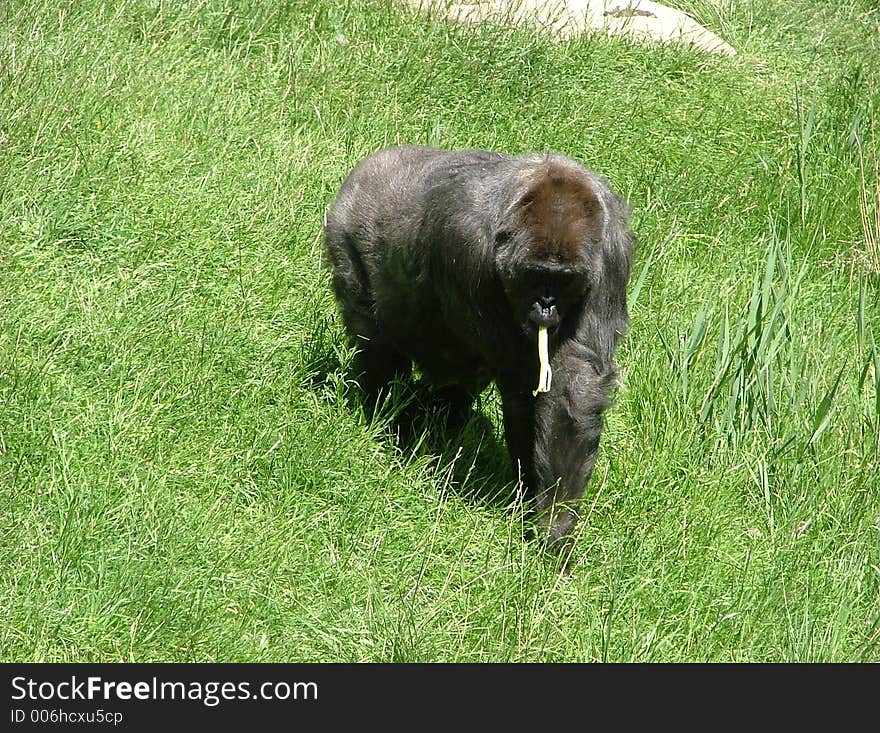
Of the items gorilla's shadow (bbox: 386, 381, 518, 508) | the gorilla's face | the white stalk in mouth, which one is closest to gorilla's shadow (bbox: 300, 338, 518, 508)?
gorilla's shadow (bbox: 386, 381, 518, 508)

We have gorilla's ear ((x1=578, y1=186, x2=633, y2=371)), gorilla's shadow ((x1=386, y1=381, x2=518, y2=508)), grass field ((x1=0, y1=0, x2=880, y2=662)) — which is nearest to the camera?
grass field ((x1=0, y1=0, x2=880, y2=662))

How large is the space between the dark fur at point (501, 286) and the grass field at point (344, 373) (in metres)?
0.23

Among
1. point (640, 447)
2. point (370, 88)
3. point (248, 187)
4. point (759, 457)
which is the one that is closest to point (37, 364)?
point (248, 187)

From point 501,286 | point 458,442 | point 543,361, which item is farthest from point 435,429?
point 543,361

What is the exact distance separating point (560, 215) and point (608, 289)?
1.15ft

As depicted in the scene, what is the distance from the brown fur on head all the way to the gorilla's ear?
105 mm

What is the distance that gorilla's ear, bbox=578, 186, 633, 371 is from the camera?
3.70m

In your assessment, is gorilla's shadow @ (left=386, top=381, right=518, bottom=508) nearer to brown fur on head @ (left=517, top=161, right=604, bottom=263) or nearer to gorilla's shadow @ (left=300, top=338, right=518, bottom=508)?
gorilla's shadow @ (left=300, top=338, right=518, bottom=508)

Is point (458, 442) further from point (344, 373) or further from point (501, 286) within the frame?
point (501, 286)

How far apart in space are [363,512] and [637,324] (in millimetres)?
1751

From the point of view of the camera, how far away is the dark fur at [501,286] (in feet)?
11.8

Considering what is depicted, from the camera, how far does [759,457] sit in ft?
14.2

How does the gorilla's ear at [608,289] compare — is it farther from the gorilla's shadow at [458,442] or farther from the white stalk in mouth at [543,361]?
the gorilla's shadow at [458,442]

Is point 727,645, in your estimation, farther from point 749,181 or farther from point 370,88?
point 370,88
